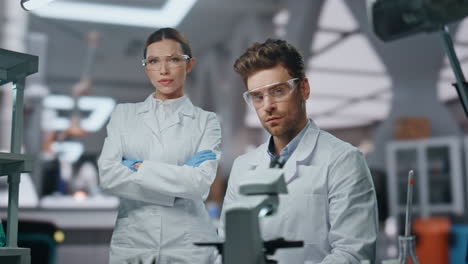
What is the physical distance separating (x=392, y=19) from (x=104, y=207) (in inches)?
161

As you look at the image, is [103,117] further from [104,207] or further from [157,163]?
[157,163]

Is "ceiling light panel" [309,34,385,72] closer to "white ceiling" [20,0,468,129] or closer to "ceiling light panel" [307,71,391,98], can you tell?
"white ceiling" [20,0,468,129]

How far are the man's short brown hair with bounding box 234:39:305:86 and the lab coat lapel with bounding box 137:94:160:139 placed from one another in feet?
1.51

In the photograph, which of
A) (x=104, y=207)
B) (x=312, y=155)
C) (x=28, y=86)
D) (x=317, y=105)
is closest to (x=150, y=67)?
(x=312, y=155)

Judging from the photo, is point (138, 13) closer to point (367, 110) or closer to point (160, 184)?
point (160, 184)

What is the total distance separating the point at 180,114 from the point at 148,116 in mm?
127

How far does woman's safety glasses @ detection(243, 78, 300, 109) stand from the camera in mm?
1852

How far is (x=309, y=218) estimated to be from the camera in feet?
6.08

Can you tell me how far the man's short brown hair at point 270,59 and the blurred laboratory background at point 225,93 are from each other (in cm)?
53

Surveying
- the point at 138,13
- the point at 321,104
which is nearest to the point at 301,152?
the point at 138,13

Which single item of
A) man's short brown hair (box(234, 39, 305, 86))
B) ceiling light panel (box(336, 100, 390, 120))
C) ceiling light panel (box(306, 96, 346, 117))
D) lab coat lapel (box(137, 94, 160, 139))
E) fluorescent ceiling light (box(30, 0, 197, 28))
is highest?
ceiling light panel (box(306, 96, 346, 117))

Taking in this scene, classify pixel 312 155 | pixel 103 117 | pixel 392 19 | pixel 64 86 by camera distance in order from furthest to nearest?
pixel 64 86, pixel 103 117, pixel 312 155, pixel 392 19

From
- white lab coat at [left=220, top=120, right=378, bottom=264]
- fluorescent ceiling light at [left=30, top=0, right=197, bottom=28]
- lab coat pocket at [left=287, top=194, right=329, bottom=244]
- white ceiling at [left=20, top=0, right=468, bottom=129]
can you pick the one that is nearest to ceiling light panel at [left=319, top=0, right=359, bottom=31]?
white ceiling at [left=20, top=0, right=468, bottom=129]

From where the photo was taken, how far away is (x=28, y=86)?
6.62 meters
